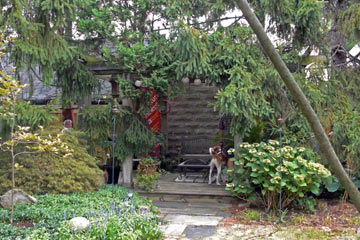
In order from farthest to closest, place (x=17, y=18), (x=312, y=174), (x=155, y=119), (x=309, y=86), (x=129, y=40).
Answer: (x=155, y=119) → (x=129, y=40) → (x=309, y=86) → (x=312, y=174) → (x=17, y=18)

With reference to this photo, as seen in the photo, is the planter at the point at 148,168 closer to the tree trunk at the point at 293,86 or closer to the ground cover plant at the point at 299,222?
the ground cover plant at the point at 299,222

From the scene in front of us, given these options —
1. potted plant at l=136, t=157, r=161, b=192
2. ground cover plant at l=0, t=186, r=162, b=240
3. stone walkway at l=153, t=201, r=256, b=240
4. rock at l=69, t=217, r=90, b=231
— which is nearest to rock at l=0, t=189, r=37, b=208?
ground cover plant at l=0, t=186, r=162, b=240

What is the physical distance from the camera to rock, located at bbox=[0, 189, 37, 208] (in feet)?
17.7

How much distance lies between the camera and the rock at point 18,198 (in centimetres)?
541

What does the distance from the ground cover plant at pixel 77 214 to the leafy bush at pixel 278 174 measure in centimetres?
185

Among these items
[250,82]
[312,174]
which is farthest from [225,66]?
[312,174]

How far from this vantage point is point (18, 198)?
5500 millimetres

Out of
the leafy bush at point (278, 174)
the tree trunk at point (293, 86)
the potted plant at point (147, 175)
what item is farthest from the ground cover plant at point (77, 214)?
the tree trunk at point (293, 86)

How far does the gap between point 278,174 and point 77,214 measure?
10.5 feet

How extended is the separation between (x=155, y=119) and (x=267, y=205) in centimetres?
504

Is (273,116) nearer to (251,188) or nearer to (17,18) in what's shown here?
(251,188)

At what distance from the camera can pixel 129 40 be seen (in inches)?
288

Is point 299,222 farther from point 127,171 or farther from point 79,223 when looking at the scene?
point 127,171

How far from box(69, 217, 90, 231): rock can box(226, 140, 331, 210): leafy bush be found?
2.94 metres
